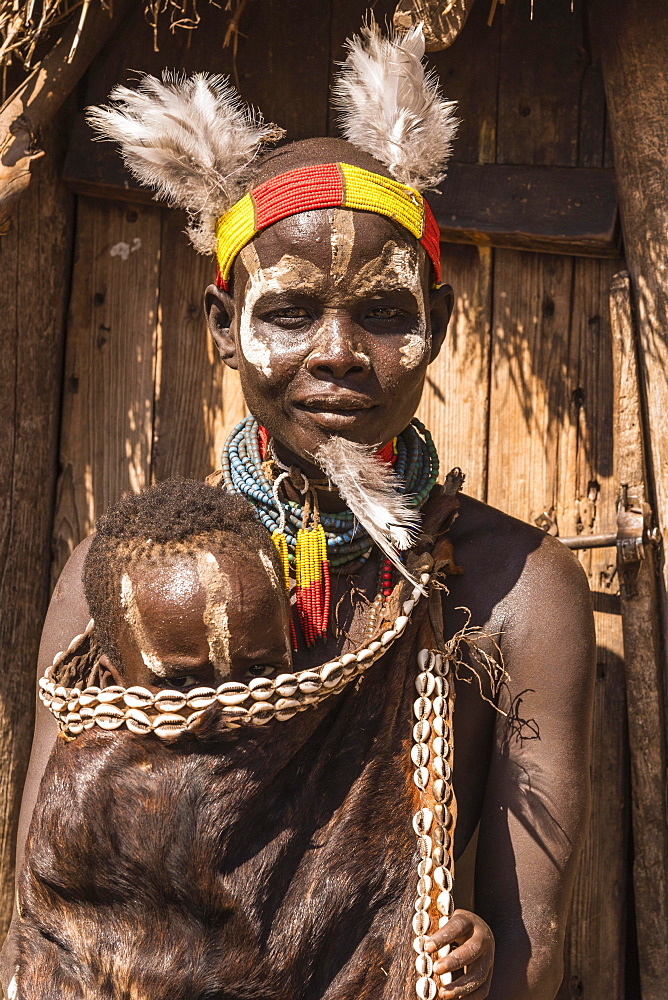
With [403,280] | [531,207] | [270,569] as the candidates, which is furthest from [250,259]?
[531,207]

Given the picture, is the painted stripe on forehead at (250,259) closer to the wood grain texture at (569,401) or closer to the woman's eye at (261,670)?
the woman's eye at (261,670)

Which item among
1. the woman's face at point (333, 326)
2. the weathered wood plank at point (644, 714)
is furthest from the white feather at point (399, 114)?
the weathered wood plank at point (644, 714)

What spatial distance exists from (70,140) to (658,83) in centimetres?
142

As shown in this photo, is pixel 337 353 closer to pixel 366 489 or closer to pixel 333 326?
pixel 333 326

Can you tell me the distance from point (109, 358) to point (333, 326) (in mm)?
1143

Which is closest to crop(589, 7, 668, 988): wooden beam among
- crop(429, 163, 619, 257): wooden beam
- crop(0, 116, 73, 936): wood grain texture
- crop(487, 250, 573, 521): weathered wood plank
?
crop(429, 163, 619, 257): wooden beam

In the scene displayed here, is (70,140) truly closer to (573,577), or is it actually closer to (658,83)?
(658,83)

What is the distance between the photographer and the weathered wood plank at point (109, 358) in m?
3.04

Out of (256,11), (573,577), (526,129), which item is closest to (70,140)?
(256,11)

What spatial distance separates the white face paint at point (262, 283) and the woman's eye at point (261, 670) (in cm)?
53

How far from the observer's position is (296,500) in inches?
90.7

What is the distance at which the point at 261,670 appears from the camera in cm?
193

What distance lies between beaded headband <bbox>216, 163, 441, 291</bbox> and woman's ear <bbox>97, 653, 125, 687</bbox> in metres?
0.79

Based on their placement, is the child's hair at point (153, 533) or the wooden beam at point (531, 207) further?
the wooden beam at point (531, 207)
